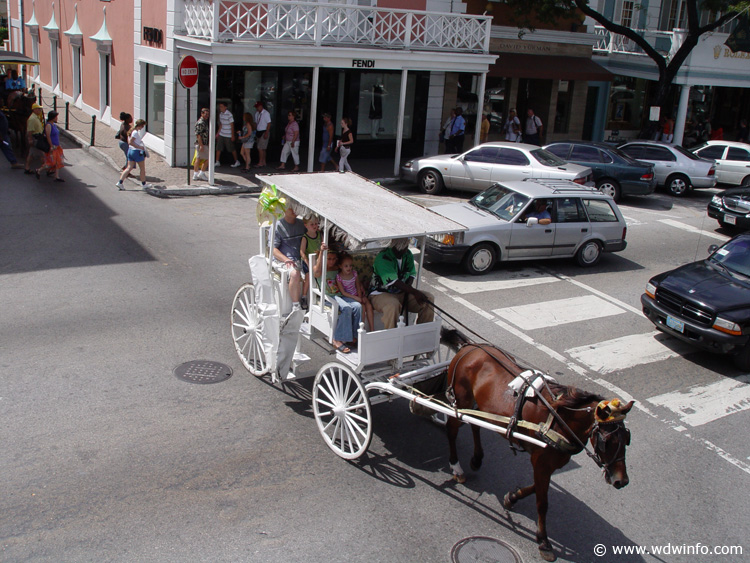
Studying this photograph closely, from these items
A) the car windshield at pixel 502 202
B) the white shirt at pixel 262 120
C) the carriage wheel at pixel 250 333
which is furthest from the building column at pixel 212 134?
the carriage wheel at pixel 250 333

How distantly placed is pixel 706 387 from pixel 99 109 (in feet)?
79.5

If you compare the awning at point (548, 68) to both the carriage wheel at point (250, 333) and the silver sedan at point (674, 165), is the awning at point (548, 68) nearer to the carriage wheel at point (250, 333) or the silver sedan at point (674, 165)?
the silver sedan at point (674, 165)

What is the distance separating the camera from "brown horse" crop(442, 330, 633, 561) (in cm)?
541

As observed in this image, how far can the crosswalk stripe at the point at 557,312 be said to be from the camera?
11.2 m

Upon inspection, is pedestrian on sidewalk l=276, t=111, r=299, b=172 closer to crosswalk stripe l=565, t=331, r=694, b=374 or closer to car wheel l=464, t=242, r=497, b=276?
car wheel l=464, t=242, r=497, b=276

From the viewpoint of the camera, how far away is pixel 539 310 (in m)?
11.8

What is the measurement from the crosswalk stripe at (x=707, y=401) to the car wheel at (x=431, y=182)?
11016 millimetres

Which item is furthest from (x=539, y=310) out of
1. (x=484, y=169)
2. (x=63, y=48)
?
(x=63, y=48)

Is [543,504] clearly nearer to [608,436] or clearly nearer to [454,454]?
[608,436]

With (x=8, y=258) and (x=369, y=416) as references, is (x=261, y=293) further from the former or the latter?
(x=8, y=258)

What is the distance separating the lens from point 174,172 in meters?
19.5

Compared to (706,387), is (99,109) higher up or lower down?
higher up

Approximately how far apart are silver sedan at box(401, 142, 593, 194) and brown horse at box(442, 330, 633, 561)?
483 inches

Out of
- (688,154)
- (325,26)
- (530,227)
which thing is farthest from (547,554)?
(688,154)
